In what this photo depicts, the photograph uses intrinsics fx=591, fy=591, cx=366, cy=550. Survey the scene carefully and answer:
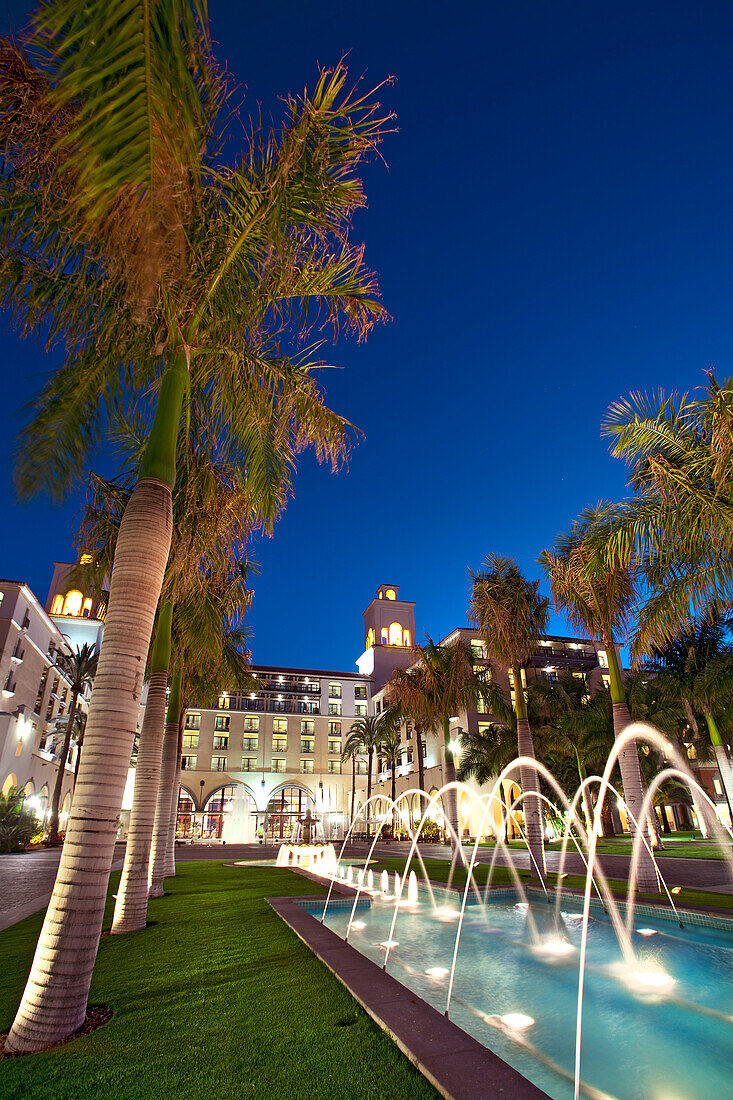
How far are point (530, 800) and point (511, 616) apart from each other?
17.5 feet

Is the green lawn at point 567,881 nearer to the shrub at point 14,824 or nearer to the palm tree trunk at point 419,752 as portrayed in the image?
the palm tree trunk at point 419,752

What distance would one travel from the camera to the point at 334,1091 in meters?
3.76

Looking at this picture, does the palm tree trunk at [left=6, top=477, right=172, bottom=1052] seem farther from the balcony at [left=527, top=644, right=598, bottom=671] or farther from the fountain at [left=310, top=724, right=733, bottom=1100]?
the balcony at [left=527, top=644, right=598, bottom=671]

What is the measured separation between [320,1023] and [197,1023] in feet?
3.61

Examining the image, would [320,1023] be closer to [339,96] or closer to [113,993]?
[113,993]

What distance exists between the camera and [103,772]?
520cm

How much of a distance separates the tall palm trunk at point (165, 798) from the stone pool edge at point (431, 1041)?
9423 millimetres

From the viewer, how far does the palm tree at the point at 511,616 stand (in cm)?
1827

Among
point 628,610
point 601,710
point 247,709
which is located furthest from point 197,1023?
point 247,709

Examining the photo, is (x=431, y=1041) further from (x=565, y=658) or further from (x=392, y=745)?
(x=565, y=658)

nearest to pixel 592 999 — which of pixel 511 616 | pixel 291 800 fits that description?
pixel 511 616

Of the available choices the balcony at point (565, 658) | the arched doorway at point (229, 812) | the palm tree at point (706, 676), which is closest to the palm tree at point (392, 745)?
the balcony at point (565, 658)

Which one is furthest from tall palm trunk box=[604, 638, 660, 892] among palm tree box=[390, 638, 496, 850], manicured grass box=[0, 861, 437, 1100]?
palm tree box=[390, 638, 496, 850]

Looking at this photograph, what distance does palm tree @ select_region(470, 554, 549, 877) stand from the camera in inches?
719
